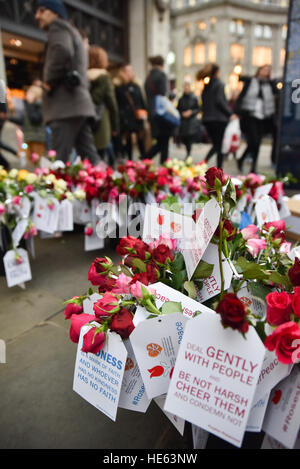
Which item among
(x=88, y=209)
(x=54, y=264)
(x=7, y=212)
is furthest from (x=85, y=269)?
(x=7, y=212)

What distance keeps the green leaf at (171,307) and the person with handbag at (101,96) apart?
123 inches

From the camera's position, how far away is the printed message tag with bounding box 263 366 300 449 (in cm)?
66

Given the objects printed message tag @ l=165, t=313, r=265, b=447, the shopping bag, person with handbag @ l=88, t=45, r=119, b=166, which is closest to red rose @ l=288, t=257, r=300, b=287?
printed message tag @ l=165, t=313, r=265, b=447

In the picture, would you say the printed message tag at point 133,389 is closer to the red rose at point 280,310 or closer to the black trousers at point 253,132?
the red rose at point 280,310

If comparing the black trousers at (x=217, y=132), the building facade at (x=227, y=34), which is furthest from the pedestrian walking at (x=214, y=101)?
the building facade at (x=227, y=34)

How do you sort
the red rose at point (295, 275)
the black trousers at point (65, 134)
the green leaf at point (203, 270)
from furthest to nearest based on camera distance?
the black trousers at point (65, 134)
the green leaf at point (203, 270)
the red rose at point (295, 275)

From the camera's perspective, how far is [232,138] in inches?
194

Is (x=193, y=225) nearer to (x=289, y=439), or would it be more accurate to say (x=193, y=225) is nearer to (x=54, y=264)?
(x=289, y=439)

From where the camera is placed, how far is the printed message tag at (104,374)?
29.7 inches

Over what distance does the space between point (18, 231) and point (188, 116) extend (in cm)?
412

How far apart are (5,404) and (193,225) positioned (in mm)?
849

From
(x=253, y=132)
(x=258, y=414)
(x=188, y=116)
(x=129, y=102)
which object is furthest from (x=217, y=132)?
(x=258, y=414)

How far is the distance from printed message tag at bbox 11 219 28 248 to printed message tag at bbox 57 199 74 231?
0.70 feet

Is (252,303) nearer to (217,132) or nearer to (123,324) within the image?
(123,324)
